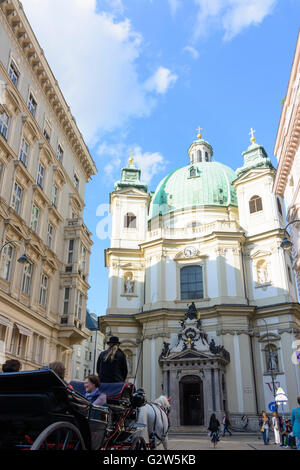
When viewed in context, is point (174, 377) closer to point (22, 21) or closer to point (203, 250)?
point (203, 250)

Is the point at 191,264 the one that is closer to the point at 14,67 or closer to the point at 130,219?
the point at 130,219

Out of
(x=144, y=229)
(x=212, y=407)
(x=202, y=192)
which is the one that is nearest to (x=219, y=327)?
(x=212, y=407)

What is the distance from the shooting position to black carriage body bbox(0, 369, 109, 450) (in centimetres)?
555

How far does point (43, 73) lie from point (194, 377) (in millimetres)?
27486

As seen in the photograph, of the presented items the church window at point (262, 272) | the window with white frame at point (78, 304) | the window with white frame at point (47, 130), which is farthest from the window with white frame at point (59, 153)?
the church window at point (262, 272)

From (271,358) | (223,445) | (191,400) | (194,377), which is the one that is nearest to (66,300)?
(223,445)

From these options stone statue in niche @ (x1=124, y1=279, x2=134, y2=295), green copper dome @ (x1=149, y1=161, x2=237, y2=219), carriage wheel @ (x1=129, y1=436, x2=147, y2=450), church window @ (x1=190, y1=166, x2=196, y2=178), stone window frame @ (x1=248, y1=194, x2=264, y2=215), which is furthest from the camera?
church window @ (x1=190, y1=166, x2=196, y2=178)

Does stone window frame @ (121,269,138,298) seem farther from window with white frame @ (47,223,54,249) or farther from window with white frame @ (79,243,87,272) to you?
window with white frame @ (47,223,54,249)

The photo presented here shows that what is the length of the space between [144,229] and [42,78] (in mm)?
24966

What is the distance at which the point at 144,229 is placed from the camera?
48.8 metres

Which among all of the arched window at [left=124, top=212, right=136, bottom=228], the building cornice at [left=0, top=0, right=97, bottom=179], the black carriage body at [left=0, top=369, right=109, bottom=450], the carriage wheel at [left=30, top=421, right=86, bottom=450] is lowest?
the carriage wheel at [left=30, top=421, right=86, bottom=450]

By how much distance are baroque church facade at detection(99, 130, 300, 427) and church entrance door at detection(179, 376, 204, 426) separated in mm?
88

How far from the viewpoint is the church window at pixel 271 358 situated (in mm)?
37906

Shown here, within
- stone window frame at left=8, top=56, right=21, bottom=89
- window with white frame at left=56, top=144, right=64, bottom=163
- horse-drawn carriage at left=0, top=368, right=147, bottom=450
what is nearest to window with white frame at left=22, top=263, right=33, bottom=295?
window with white frame at left=56, top=144, right=64, bottom=163
